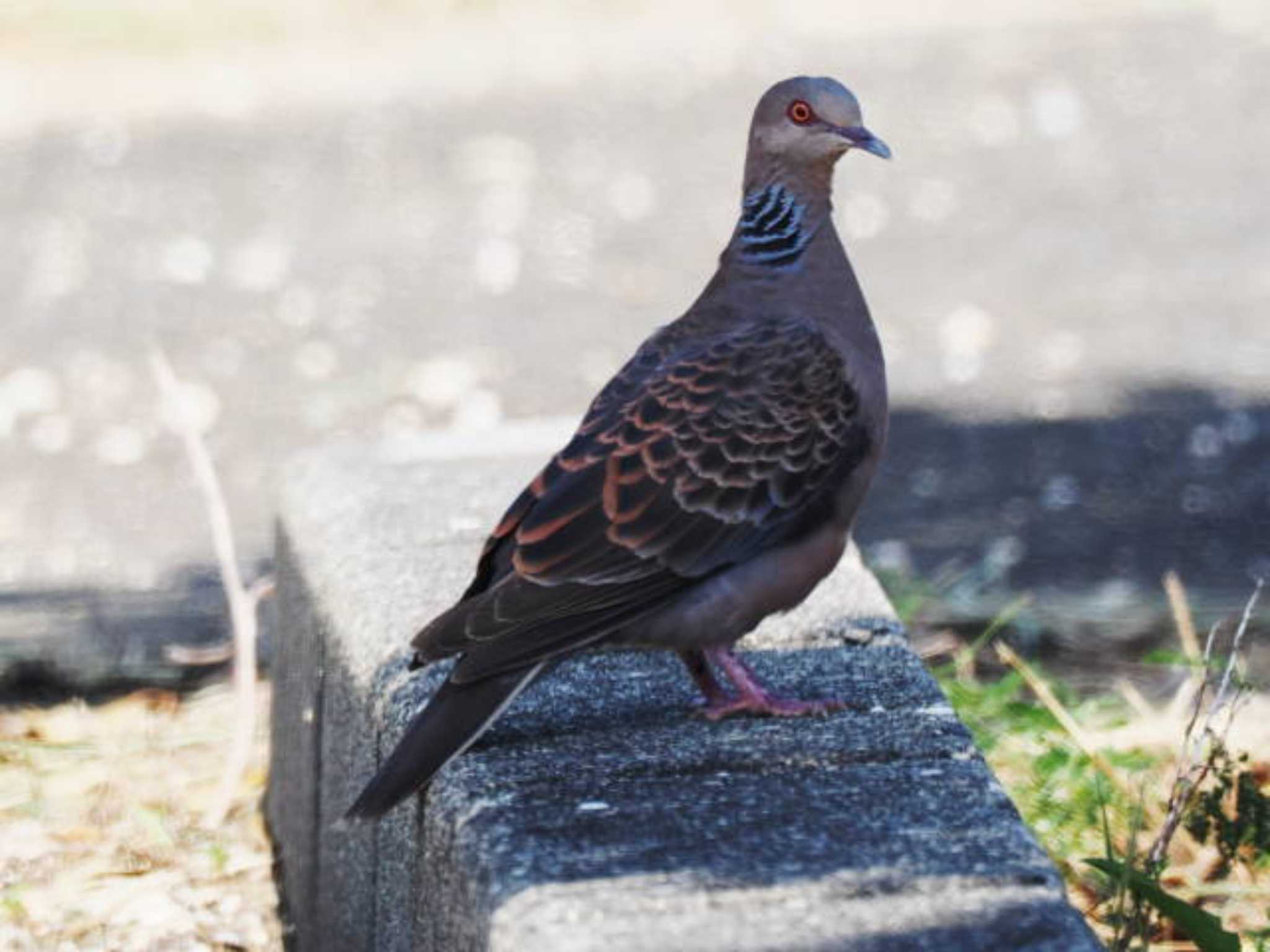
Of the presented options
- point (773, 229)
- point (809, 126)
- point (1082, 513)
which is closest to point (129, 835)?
point (773, 229)

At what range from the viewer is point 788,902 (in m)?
2.67

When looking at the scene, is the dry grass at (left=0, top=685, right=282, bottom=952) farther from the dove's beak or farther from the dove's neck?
the dove's beak

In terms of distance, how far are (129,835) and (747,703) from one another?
166 cm

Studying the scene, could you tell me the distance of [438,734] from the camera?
10.1 feet

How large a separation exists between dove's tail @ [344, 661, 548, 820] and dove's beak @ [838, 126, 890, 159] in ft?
3.20

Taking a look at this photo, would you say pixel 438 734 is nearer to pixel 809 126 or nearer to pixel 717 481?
pixel 717 481

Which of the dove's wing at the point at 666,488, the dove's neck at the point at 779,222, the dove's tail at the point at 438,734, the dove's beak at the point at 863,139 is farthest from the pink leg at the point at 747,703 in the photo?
the dove's beak at the point at 863,139

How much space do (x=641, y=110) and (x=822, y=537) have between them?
28.5 ft

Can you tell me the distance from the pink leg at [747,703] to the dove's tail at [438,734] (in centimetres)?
33

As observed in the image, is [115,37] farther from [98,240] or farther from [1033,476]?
[1033,476]

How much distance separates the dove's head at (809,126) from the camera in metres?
3.66

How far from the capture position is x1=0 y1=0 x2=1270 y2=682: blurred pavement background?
675cm

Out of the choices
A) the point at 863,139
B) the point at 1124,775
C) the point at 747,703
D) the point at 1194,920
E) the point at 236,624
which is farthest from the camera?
the point at 236,624

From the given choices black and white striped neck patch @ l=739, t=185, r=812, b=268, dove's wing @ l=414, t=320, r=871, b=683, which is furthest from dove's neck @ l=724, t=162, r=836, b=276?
dove's wing @ l=414, t=320, r=871, b=683
